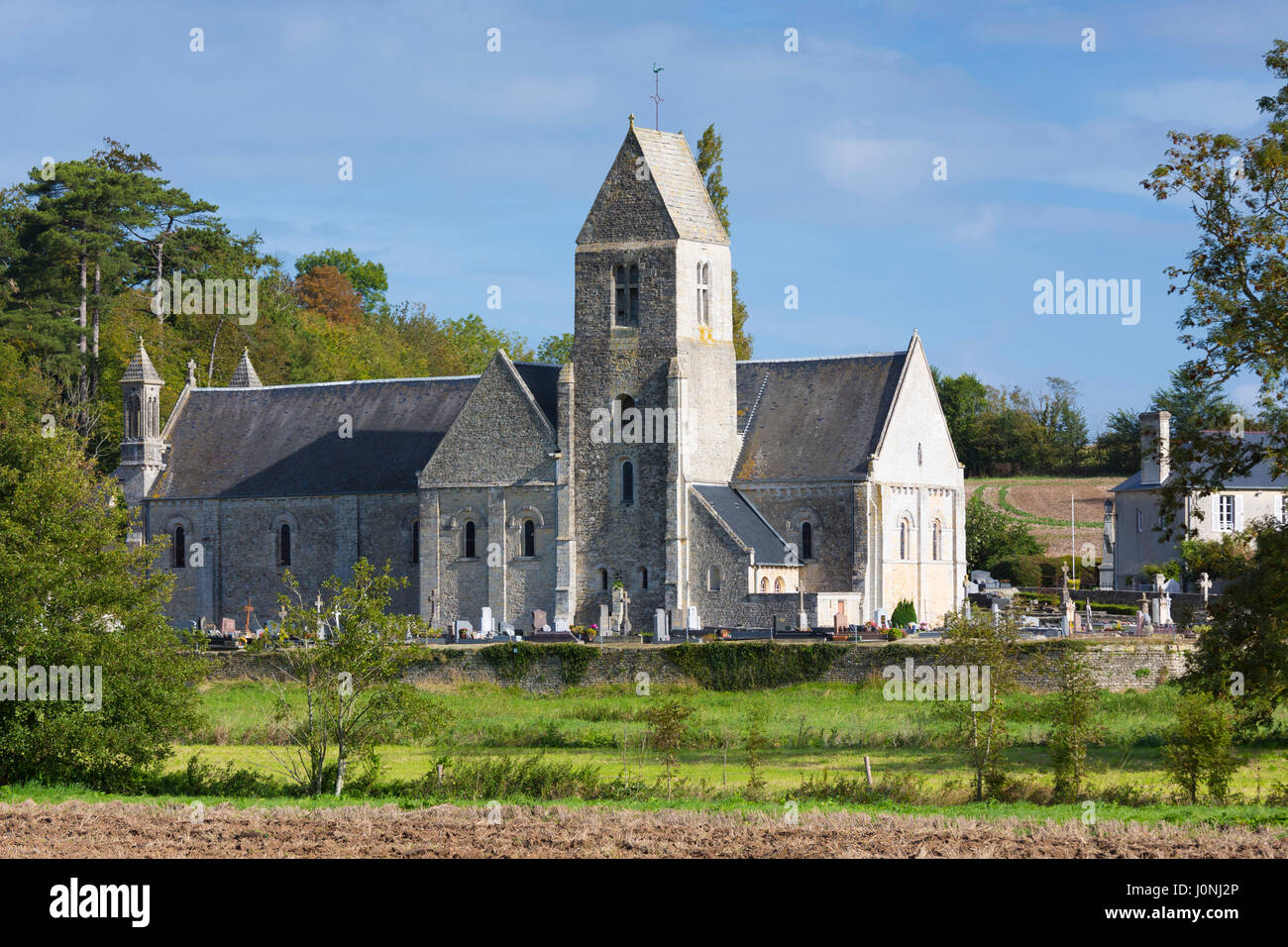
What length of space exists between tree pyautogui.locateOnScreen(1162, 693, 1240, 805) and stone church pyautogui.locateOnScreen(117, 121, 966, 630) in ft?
83.2

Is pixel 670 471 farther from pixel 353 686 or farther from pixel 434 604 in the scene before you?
pixel 353 686

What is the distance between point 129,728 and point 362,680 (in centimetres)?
422

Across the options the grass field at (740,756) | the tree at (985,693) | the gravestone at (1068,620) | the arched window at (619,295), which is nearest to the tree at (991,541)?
the gravestone at (1068,620)

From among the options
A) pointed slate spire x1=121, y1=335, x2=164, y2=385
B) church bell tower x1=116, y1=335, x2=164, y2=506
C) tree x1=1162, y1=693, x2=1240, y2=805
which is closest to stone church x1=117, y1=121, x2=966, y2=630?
church bell tower x1=116, y1=335, x2=164, y2=506

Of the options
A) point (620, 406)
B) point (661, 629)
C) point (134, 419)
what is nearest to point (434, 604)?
point (620, 406)

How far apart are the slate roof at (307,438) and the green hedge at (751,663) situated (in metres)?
16.8

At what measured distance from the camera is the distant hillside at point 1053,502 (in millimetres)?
89062

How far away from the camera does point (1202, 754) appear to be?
92.9 ft

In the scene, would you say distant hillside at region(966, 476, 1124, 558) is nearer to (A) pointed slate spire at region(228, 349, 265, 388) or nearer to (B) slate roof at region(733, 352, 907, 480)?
(B) slate roof at region(733, 352, 907, 480)

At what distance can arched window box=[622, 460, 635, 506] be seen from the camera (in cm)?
Result: 5769
